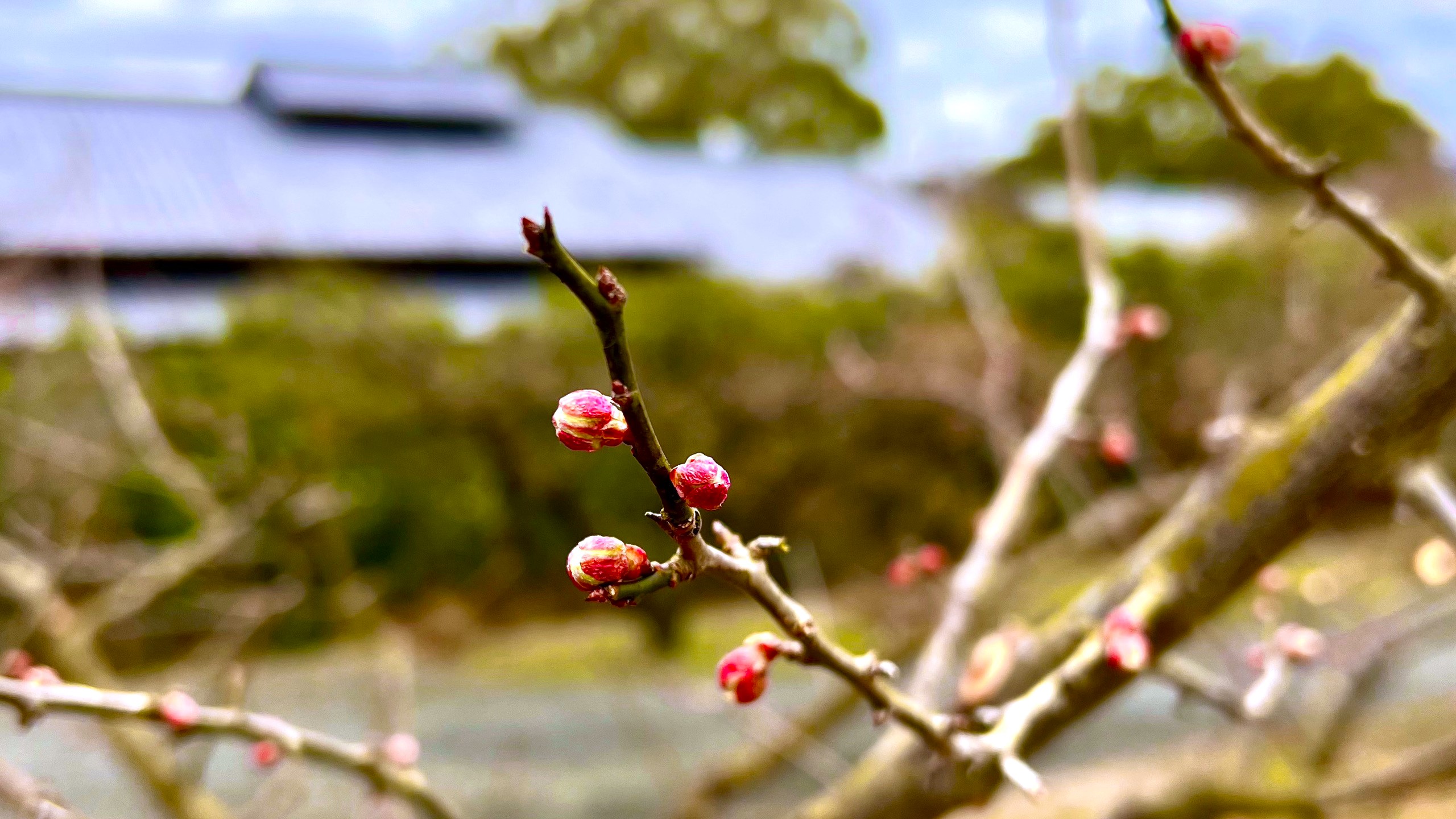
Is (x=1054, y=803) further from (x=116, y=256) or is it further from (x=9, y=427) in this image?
(x=116, y=256)

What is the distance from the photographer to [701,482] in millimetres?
665

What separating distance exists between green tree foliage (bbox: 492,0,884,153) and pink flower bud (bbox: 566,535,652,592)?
30.3 m

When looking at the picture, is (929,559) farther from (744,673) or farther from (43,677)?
(43,677)

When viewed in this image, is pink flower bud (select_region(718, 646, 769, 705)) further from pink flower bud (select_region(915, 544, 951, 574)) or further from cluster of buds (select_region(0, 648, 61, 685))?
pink flower bud (select_region(915, 544, 951, 574))

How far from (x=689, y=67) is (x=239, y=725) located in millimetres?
31701

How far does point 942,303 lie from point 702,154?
37.7ft

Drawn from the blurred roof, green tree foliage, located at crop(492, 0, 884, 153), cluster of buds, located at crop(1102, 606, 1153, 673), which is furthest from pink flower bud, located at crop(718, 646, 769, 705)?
green tree foliage, located at crop(492, 0, 884, 153)

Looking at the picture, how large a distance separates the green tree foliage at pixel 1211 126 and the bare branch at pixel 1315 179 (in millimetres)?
13007

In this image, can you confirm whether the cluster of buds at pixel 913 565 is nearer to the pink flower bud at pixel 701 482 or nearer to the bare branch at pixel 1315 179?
the bare branch at pixel 1315 179

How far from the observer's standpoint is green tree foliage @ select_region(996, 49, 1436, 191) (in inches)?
656

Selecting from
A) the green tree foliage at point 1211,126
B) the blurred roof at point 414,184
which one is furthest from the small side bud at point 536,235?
the green tree foliage at point 1211,126

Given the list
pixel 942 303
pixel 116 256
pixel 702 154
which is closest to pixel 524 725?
pixel 942 303

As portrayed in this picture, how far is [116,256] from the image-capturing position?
506 inches

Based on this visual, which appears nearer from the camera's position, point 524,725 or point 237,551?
point 237,551
